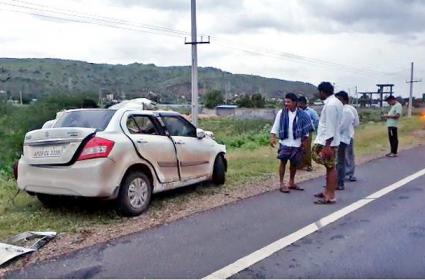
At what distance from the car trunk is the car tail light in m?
0.09

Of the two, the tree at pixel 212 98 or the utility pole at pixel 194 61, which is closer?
the utility pole at pixel 194 61

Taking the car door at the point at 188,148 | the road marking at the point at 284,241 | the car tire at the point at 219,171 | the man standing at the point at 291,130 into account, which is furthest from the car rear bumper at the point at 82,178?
the man standing at the point at 291,130

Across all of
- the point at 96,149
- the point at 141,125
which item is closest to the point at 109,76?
the point at 141,125

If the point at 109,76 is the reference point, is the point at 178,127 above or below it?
below

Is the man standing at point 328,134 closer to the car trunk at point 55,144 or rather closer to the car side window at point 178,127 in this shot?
the car side window at point 178,127

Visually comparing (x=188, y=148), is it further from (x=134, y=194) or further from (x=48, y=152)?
(x=48, y=152)

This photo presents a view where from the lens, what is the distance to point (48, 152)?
20.2ft

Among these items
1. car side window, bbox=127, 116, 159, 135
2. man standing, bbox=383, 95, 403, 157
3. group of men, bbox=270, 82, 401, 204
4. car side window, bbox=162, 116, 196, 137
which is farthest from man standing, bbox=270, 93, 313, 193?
man standing, bbox=383, 95, 403, 157

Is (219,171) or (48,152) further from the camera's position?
(219,171)

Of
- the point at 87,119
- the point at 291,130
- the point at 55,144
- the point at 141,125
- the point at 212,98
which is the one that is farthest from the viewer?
the point at 212,98

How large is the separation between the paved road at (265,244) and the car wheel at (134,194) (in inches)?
27.5

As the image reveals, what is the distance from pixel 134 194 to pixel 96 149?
841mm

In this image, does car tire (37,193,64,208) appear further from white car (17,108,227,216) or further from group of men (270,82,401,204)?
group of men (270,82,401,204)

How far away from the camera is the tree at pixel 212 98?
90.6 metres
